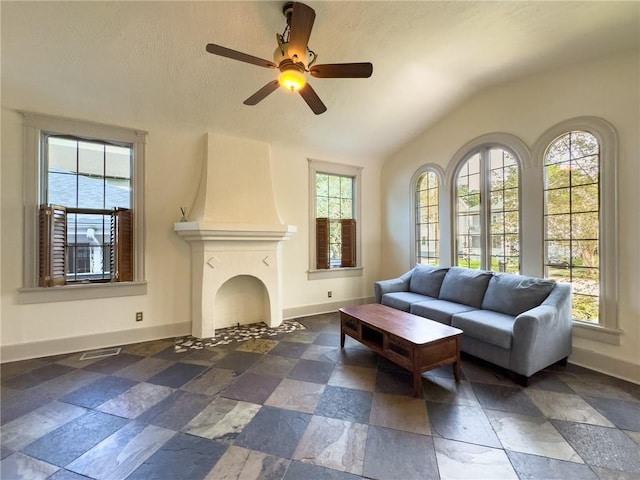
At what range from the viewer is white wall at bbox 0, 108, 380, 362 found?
2.86 metres

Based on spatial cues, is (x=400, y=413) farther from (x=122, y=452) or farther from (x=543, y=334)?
(x=122, y=452)

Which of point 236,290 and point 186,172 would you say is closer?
point 186,172

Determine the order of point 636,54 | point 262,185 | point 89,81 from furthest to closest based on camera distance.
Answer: point 262,185 → point 89,81 → point 636,54

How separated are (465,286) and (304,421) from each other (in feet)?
8.41

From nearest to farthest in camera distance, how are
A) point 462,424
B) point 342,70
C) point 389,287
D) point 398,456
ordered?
point 398,456 → point 462,424 → point 342,70 → point 389,287

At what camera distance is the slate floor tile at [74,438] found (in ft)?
5.37

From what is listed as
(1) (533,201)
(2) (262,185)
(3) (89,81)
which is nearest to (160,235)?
(2) (262,185)

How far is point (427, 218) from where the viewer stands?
14.9 ft

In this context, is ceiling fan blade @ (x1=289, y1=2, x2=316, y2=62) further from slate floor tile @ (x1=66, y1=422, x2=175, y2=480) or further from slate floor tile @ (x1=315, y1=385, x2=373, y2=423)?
slate floor tile @ (x1=66, y1=422, x2=175, y2=480)

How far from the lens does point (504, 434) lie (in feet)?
5.88

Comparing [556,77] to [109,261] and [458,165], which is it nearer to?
[458,165]

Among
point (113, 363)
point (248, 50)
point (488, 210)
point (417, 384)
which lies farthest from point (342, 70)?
point (113, 363)

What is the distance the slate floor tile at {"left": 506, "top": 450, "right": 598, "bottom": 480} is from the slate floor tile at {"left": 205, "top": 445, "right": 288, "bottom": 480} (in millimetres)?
1327

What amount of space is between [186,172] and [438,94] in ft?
11.7
